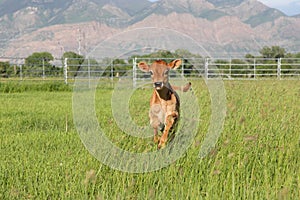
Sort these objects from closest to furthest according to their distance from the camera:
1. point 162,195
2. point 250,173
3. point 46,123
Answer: point 162,195 → point 250,173 → point 46,123

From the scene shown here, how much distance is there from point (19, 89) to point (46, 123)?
11368 mm

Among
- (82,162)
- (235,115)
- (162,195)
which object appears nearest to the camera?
(162,195)

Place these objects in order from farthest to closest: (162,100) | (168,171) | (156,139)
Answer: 1. (162,100)
2. (156,139)
3. (168,171)

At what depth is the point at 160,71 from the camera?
16.0ft

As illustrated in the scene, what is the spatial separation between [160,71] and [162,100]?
402 millimetres

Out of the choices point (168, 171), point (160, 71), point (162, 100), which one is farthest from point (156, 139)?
point (168, 171)

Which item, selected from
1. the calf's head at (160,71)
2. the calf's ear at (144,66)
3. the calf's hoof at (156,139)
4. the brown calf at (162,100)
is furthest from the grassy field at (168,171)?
the calf's ear at (144,66)

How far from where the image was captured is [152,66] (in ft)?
16.3

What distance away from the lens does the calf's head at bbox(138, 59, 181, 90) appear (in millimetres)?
4796

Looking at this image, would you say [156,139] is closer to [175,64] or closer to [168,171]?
[175,64]

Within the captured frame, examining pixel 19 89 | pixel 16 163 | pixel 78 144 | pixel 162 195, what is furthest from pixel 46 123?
pixel 19 89

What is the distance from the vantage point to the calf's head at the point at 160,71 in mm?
4796

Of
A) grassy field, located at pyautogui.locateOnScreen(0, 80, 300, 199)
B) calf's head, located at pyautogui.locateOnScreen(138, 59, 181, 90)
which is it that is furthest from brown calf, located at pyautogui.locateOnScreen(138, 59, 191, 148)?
grassy field, located at pyautogui.locateOnScreen(0, 80, 300, 199)

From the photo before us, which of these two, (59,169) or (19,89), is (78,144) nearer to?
(59,169)
